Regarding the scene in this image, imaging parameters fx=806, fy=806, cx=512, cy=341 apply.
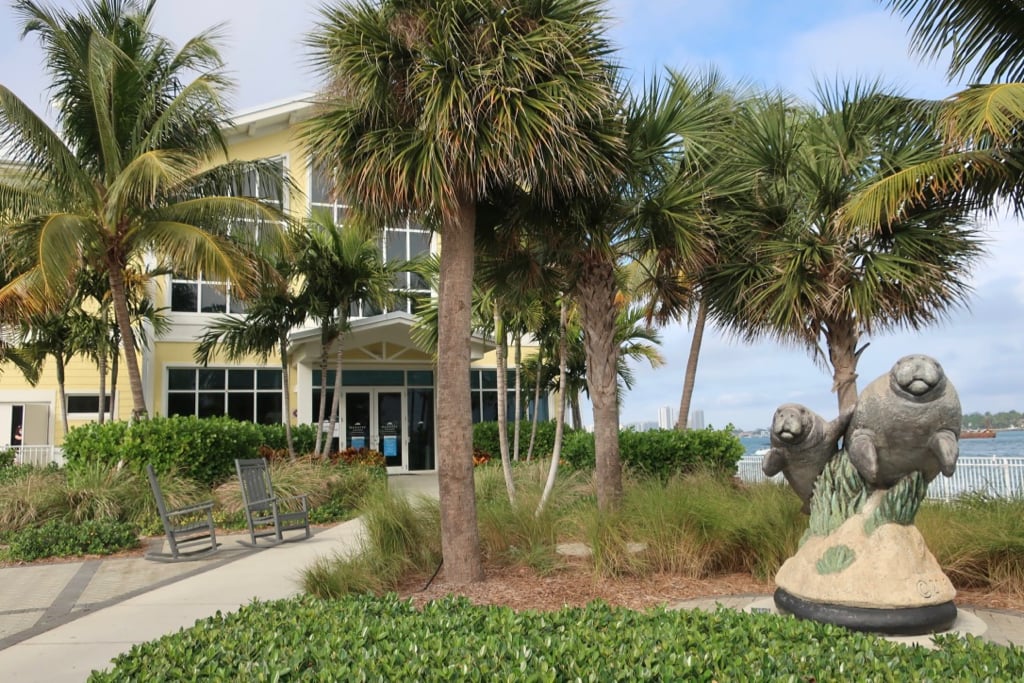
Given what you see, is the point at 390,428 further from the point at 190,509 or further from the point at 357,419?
the point at 190,509

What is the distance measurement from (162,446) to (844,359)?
407 inches

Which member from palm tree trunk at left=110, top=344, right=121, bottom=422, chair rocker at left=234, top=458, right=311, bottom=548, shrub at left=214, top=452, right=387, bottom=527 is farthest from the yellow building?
chair rocker at left=234, top=458, right=311, bottom=548

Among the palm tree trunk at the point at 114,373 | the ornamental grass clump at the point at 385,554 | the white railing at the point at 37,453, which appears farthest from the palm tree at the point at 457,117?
the white railing at the point at 37,453

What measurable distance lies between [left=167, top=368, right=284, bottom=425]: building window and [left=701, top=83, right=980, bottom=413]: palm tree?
15.3m

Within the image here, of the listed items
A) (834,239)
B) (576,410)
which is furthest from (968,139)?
(576,410)

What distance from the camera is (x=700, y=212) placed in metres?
9.22

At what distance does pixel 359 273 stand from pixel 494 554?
32.6 feet

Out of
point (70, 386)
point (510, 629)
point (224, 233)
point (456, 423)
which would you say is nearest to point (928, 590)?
point (510, 629)

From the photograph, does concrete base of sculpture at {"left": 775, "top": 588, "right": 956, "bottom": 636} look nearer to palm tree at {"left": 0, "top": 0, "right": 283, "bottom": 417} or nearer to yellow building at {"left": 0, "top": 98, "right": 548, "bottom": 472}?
palm tree at {"left": 0, "top": 0, "right": 283, "bottom": 417}

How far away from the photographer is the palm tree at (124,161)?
12.2 metres

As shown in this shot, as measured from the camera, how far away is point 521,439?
20.8 m

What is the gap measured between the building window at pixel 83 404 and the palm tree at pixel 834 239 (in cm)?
1754

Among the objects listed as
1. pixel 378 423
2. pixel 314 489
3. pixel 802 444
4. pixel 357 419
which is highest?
pixel 802 444

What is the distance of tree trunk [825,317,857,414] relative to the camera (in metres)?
10.2
